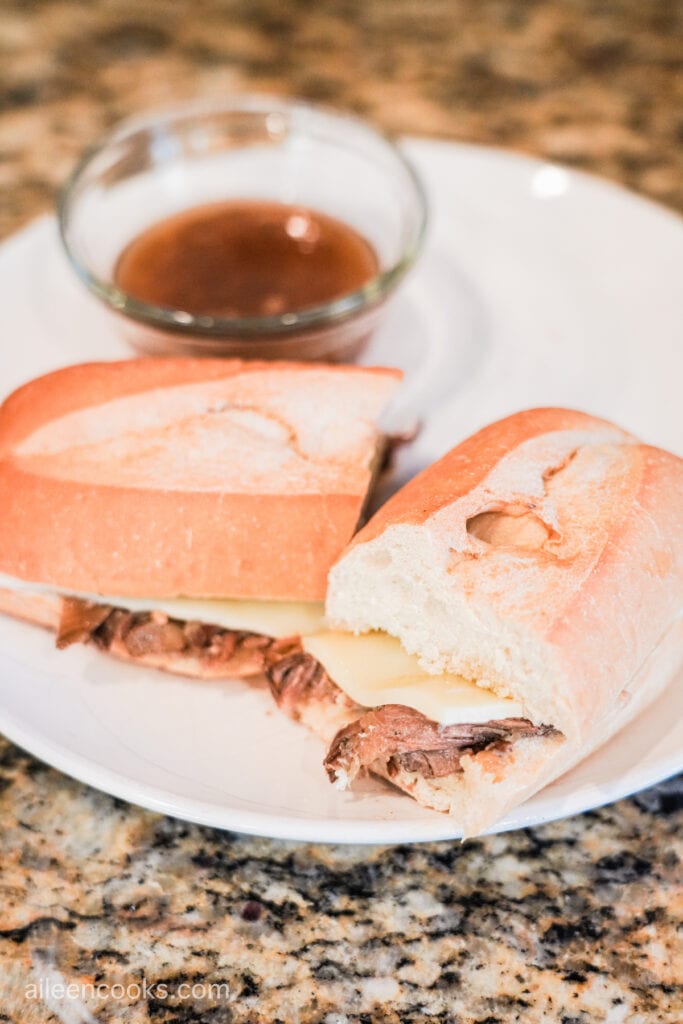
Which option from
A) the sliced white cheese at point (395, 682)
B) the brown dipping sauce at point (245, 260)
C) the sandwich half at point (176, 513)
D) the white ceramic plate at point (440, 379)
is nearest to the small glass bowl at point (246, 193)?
the brown dipping sauce at point (245, 260)

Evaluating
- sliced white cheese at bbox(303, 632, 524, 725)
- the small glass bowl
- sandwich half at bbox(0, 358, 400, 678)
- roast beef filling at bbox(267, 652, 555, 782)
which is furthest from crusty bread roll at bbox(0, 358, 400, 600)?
the small glass bowl

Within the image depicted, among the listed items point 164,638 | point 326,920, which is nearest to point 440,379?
point 164,638

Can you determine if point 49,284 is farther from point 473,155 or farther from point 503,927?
point 503,927

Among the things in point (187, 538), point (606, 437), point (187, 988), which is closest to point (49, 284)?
point (187, 538)

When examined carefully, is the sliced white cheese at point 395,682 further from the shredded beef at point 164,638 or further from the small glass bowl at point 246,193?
the small glass bowl at point 246,193

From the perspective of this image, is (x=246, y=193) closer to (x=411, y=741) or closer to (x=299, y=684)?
(x=299, y=684)

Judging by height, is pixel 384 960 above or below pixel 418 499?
below
